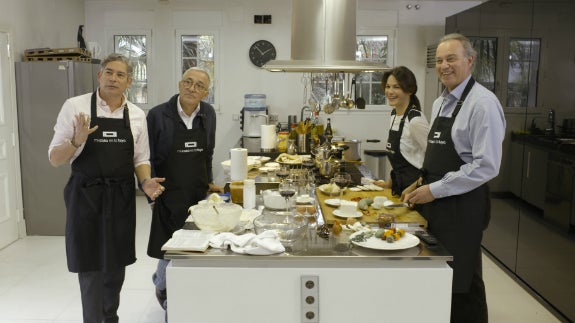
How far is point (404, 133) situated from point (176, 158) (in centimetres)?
157

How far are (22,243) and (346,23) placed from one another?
13.8 feet

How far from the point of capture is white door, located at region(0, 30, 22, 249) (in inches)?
217

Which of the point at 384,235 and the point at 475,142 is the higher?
the point at 475,142

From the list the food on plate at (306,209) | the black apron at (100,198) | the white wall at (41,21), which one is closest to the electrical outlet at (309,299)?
the food on plate at (306,209)

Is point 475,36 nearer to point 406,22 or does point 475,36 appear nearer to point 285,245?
→ point 406,22

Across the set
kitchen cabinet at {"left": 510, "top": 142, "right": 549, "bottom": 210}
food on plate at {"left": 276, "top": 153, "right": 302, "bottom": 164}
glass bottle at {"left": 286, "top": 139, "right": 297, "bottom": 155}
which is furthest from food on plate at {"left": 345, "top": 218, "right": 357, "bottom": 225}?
glass bottle at {"left": 286, "top": 139, "right": 297, "bottom": 155}

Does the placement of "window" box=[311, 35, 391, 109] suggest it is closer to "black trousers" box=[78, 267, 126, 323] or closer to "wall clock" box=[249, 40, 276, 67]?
"wall clock" box=[249, 40, 276, 67]

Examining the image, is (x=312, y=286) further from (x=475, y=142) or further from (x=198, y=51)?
(x=198, y=51)

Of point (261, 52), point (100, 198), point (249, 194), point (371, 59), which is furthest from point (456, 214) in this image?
point (261, 52)

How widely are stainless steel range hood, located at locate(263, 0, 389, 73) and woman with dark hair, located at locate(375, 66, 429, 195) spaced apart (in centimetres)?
41

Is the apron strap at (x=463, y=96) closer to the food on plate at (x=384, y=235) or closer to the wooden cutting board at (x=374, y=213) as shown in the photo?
the wooden cutting board at (x=374, y=213)

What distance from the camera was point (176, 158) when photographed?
11.3ft

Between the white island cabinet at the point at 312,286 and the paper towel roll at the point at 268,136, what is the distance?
3.56 meters

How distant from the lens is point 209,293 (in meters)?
2.34
